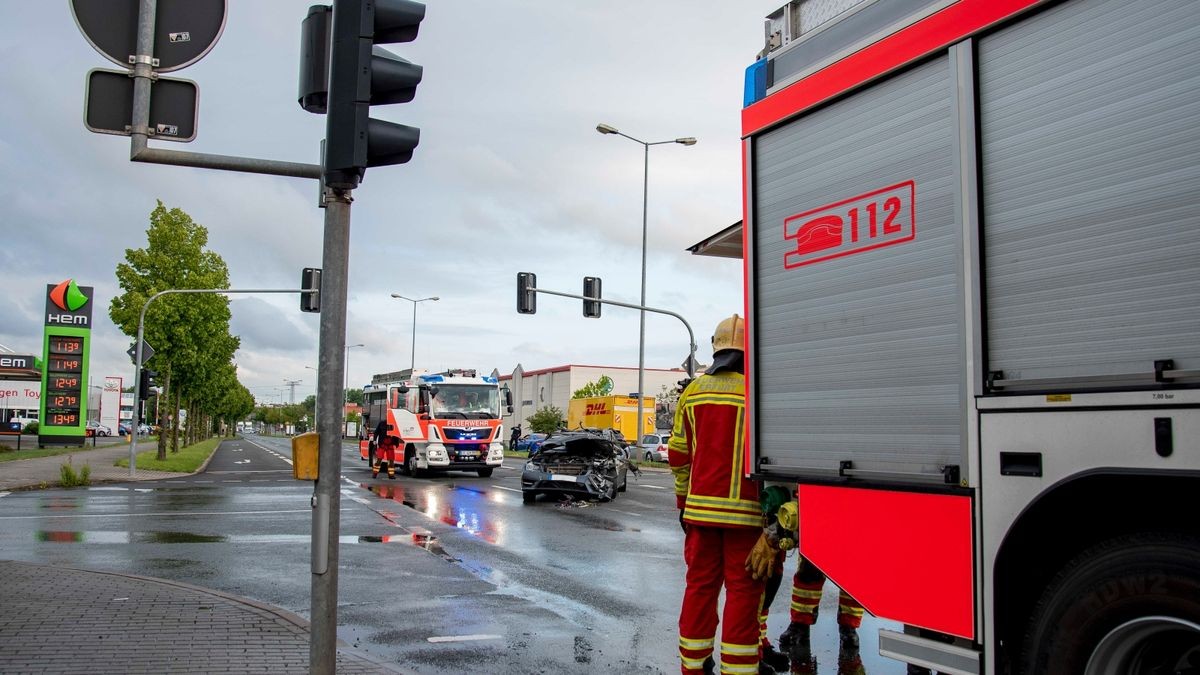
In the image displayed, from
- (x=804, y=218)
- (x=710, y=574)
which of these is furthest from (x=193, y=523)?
(x=804, y=218)

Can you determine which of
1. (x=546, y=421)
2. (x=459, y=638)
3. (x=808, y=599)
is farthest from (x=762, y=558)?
(x=546, y=421)

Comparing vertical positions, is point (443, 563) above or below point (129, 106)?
below

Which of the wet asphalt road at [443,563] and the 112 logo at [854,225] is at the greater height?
the 112 logo at [854,225]

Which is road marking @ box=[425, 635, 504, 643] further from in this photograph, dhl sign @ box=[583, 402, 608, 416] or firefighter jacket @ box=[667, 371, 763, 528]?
dhl sign @ box=[583, 402, 608, 416]

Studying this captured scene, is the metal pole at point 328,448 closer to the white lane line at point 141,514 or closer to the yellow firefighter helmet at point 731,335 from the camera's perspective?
the yellow firefighter helmet at point 731,335

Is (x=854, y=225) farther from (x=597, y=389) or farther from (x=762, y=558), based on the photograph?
(x=597, y=389)

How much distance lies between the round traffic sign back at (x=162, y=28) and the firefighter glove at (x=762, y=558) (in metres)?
3.71

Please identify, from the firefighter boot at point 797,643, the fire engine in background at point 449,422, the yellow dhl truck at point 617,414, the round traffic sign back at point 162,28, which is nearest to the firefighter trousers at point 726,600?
the firefighter boot at point 797,643

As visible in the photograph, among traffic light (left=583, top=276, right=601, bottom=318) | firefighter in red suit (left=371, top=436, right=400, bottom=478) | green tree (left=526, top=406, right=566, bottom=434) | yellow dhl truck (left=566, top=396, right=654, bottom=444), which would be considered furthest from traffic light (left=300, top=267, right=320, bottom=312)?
green tree (left=526, top=406, right=566, bottom=434)

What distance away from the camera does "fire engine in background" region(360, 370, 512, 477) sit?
85.2 ft

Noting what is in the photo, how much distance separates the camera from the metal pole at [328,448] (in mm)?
3949

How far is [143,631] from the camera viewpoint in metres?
6.45

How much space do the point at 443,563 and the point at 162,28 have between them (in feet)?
22.3

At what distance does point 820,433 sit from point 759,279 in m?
0.84
